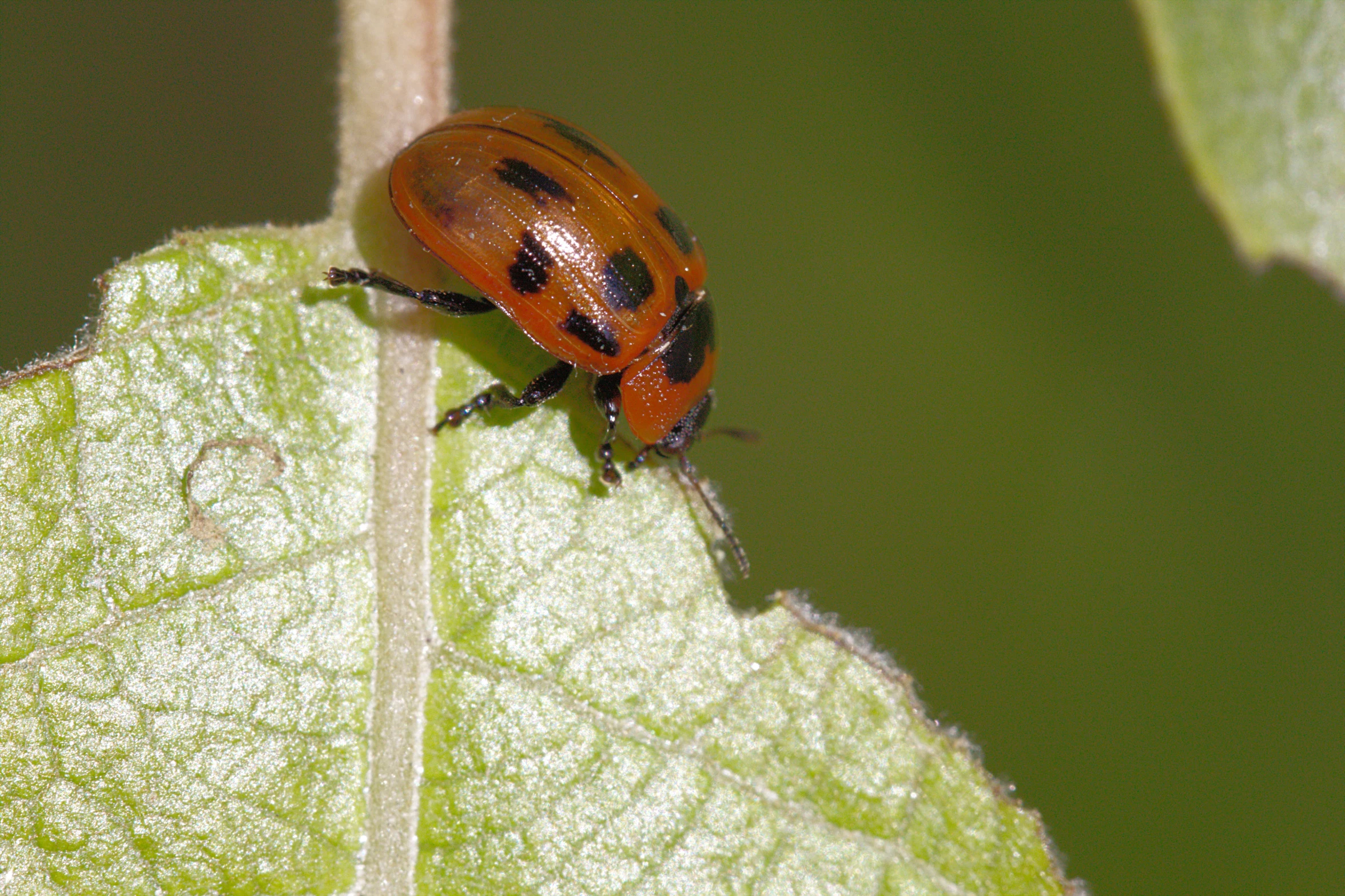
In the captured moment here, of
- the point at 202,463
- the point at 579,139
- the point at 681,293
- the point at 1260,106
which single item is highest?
the point at 1260,106

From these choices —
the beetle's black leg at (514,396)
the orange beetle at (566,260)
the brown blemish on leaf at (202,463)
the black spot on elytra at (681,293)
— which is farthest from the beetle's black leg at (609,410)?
the brown blemish on leaf at (202,463)

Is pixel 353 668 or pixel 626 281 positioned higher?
pixel 626 281

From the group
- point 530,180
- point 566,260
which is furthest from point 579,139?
point 566,260

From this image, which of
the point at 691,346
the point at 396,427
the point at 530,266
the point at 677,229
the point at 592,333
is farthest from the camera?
the point at 691,346

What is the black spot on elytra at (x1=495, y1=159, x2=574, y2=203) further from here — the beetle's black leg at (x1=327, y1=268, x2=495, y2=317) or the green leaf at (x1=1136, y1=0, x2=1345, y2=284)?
the green leaf at (x1=1136, y1=0, x2=1345, y2=284)

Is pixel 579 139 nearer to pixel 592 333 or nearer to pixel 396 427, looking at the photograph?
pixel 592 333

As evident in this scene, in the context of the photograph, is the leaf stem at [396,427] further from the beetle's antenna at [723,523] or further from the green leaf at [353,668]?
the beetle's antenna at [723,523]
